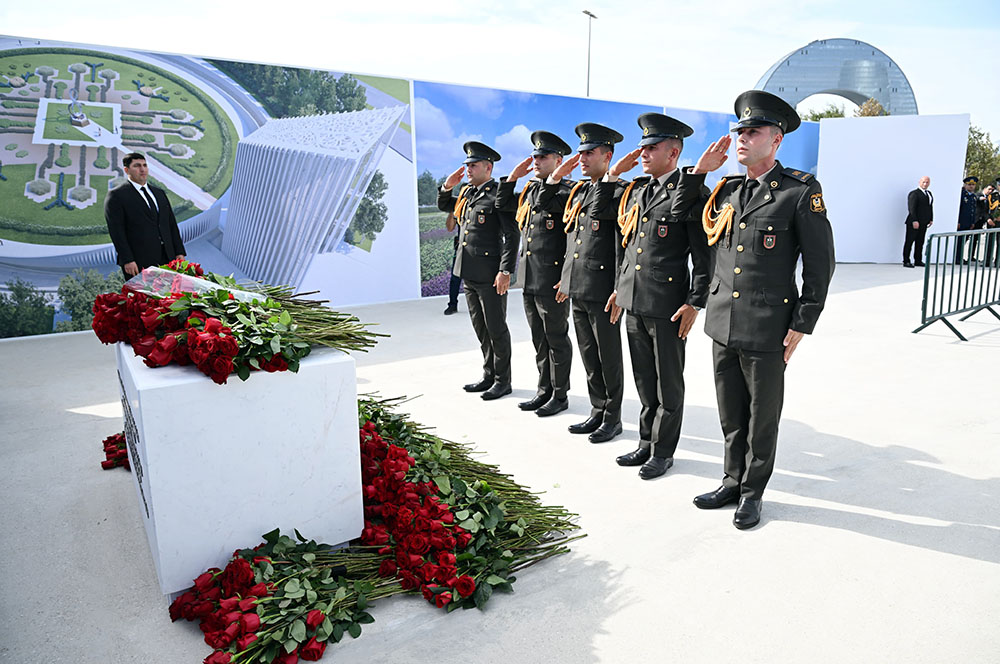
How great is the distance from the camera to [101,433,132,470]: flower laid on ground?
378 centimetres

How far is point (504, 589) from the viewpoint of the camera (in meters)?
2.52

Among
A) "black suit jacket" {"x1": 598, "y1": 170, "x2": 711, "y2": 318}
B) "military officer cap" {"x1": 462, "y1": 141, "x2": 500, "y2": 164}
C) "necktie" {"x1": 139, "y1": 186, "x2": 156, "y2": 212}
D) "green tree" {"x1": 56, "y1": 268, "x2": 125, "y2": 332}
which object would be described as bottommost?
"green tree" {"x1": 56, "y1": 268, "x2": 125, "y2": 332}

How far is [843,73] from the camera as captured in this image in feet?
117

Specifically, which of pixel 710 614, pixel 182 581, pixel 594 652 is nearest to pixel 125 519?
pixel 182 581

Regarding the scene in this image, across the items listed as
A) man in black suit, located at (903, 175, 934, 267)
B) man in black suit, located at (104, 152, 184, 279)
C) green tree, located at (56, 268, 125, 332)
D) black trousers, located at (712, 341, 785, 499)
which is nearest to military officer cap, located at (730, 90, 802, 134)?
black trousers, located at (712, 341, 785, 499)

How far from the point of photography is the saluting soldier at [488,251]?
4.87 meters

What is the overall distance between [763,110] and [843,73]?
1515 inches

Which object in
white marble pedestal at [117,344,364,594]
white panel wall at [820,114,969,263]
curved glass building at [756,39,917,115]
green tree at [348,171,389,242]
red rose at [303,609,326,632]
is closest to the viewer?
red rose at [303,609,326,632]

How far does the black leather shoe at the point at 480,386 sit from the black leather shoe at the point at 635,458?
1664mm

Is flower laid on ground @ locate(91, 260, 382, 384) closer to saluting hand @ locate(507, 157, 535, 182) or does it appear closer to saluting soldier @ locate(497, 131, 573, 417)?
saluting soldier @ locate(497, 131, 573, 417)

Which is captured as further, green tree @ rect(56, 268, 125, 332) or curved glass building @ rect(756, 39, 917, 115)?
curved glass building @ rect(756, 39, 917, 115)

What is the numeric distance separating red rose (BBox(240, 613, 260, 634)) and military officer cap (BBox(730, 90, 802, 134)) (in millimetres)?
2544

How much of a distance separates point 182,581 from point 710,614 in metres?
1.82

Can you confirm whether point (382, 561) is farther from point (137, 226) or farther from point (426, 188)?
point (426, 188)
